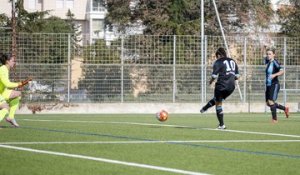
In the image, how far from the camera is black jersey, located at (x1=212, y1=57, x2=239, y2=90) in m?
18.2

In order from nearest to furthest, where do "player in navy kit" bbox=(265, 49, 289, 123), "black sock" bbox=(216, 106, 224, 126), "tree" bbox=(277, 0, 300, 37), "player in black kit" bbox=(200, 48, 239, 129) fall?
"black sock" bbox=(216, 106, 224, 126)
"player in black kit" bbox=(200, 48, 239, 129)
"player in navy kit" bbox=(265, 49, 289, 123)
"tree" bbox=(277, 0, 300, 37)

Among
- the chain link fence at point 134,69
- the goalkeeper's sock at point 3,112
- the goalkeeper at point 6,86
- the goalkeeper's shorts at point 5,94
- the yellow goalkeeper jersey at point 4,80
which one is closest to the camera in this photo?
the goalkeeper's sock at point 3,112

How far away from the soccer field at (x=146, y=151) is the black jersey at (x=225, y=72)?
157 cm

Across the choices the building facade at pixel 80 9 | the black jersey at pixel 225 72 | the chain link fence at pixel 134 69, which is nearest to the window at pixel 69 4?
the building facade at pixel 80 9

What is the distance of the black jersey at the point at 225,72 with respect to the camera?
18188mm

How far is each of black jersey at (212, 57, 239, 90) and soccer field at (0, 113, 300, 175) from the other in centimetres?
157

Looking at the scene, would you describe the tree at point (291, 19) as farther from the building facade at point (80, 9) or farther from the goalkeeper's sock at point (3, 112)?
the goalkeeper's sock at point (3, 112)

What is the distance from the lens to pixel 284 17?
64562 millimetres

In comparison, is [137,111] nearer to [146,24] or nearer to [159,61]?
[159,61]

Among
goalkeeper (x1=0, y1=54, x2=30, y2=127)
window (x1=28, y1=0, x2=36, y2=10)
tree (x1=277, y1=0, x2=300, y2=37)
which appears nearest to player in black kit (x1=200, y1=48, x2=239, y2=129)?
goalkeeper (x1=0, y1=54, x2=30, y2=127)

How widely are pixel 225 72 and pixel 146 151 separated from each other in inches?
268

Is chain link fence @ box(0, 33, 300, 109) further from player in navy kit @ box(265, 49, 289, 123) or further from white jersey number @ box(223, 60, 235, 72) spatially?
white jersey number @ box(223, 60, 235, 72)

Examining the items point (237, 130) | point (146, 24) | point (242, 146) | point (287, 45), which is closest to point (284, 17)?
point (146, 24)

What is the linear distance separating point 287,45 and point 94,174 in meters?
26.3
